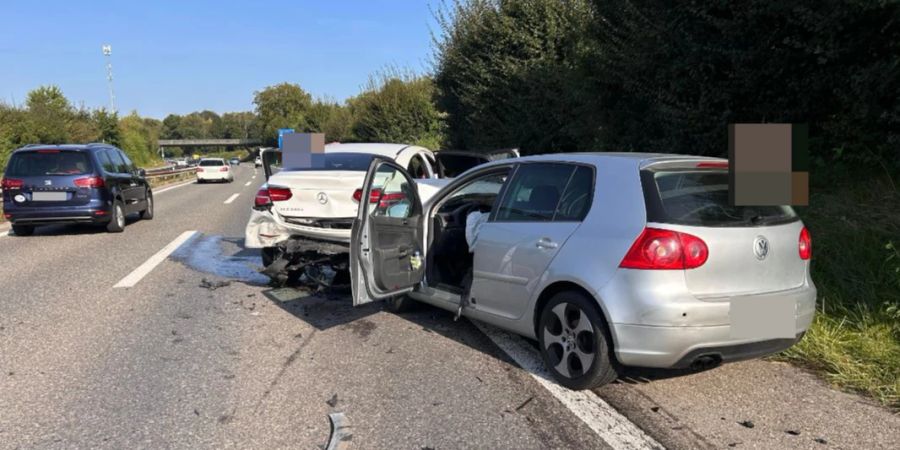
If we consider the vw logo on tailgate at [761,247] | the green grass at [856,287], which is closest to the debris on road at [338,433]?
the vw logo on tailgate at [761,247]

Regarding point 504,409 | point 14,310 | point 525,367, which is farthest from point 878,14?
point 14,310

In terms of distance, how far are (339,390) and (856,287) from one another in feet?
13.5

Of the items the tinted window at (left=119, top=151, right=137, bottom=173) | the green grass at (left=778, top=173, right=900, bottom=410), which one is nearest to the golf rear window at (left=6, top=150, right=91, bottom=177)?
the tinted window at (left=119, top=151, right=137, bottom=173)

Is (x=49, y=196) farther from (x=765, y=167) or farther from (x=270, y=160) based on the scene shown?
(x=765, y=167)

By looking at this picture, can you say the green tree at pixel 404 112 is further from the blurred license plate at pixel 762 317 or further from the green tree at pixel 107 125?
the green tree at pixel 107 125

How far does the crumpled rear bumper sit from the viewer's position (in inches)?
259

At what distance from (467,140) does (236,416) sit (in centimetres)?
1799

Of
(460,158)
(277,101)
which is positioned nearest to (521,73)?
(460,158)

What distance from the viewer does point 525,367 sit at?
449cm

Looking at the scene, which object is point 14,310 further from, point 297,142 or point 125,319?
point 297,142

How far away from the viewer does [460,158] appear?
30.7 feet

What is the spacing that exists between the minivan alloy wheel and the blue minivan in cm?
996

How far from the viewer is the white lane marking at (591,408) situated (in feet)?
11.1

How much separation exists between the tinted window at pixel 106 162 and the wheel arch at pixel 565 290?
10.2m
